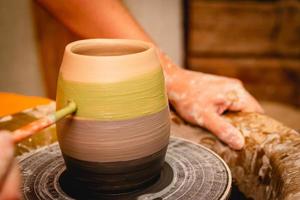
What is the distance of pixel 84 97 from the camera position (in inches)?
27.8

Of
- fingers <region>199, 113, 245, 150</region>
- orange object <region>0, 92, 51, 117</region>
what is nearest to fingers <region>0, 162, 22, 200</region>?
fingers <region>199, 113, 245, 150</region>

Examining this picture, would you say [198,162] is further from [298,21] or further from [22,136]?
[298,21]

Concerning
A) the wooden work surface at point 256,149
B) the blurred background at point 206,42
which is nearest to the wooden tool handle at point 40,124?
the wooden work surface at point 256,149

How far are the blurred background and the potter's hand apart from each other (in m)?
1.99

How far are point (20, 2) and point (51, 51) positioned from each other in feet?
1.11

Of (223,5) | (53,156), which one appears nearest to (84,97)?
(53,156)

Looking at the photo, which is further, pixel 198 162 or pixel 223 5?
pixel 223 5

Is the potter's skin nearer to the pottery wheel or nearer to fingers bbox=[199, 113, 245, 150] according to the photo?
fingers bbox=[199, 113, 245, 150]

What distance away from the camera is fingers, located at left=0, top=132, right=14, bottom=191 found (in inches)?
19.1

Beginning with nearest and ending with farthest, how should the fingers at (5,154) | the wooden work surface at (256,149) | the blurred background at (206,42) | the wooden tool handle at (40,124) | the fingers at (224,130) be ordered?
the fingers at (5,154)
the wooden tool handle at (40,124)
the wooden work surface at (256,149)
the fingers at (224,130)
the blurred background at (206,42)

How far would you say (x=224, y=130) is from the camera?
3.23ft

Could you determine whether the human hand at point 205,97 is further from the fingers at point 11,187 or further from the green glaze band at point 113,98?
the fingers at point 11,187

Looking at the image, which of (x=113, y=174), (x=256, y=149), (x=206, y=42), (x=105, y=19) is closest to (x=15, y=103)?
(x=105, y=19)

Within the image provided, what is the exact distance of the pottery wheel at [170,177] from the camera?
0.74 m
